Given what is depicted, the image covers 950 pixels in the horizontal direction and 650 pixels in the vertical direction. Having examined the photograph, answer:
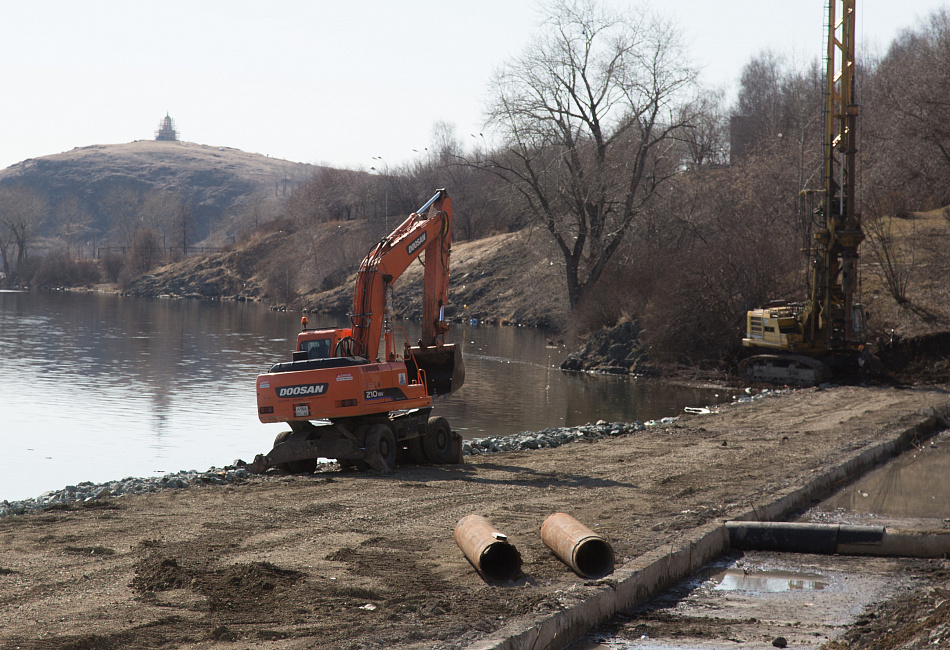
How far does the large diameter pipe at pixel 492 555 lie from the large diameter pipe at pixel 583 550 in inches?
19.4

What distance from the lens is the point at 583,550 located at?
8094 millimetres

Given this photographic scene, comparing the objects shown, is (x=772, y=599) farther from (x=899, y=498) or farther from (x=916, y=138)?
(x=916, y=138)

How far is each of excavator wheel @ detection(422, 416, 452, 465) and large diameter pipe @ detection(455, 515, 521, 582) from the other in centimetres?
731

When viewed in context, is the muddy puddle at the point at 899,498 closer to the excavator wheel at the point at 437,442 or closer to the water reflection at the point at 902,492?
the water reflection at the point at 902,492

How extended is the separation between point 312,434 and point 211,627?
26.4 feet

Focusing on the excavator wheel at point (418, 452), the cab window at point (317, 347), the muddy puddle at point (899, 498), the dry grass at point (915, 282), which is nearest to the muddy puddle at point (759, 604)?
the muddy puddle at point (899, 498)

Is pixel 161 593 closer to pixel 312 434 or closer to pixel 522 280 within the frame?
pixel 312 434

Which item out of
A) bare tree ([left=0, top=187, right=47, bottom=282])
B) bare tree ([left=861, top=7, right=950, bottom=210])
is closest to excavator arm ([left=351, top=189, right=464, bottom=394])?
bare tree ([left=861, top=7, right=950, bottom=210])

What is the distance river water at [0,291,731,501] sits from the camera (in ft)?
61.9

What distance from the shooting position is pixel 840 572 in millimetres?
8945

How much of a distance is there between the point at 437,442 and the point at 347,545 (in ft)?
21.9

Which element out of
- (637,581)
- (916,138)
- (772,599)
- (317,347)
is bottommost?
(772,599)

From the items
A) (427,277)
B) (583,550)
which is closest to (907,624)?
(583,550)

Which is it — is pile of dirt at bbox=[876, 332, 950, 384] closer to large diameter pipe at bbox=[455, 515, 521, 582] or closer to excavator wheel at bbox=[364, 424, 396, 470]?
excavator wheel at bbox=[364, 424, 396, 470]
